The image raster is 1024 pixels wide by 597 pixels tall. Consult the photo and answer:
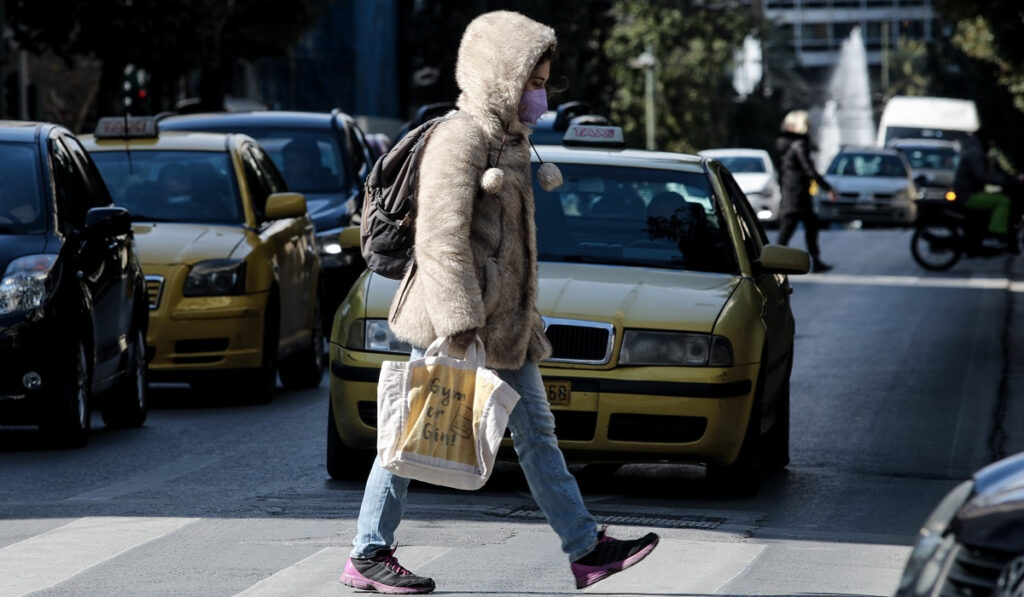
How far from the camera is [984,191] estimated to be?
28.1m

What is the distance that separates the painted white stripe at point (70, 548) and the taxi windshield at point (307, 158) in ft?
30.4

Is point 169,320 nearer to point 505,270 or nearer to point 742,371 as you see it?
point 742,371

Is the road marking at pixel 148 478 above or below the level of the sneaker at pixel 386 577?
below

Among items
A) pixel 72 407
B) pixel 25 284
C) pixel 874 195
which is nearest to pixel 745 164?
pixel 874 195

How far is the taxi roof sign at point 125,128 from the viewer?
13.9 meters

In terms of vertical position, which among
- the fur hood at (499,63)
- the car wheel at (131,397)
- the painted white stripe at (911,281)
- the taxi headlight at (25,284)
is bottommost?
the painted white stripe at (911,281)

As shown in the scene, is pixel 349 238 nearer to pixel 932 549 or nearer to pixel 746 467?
pixel 746 467

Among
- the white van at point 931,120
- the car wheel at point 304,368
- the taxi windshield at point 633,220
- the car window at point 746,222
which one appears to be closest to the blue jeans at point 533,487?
the taxi windshield at point 633,220

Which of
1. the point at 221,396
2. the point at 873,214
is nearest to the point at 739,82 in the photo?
the point at 873,214

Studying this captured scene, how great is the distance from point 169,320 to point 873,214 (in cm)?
3015

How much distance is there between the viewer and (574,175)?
389 inches

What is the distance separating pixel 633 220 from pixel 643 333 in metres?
1.31

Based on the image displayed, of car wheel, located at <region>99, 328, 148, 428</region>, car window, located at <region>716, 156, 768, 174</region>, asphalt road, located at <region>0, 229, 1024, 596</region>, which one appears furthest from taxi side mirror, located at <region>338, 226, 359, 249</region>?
car window, located at <region>716, 156, 768, 174</region>

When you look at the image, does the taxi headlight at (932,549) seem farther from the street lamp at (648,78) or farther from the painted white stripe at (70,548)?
the street lamp at (648,78)
